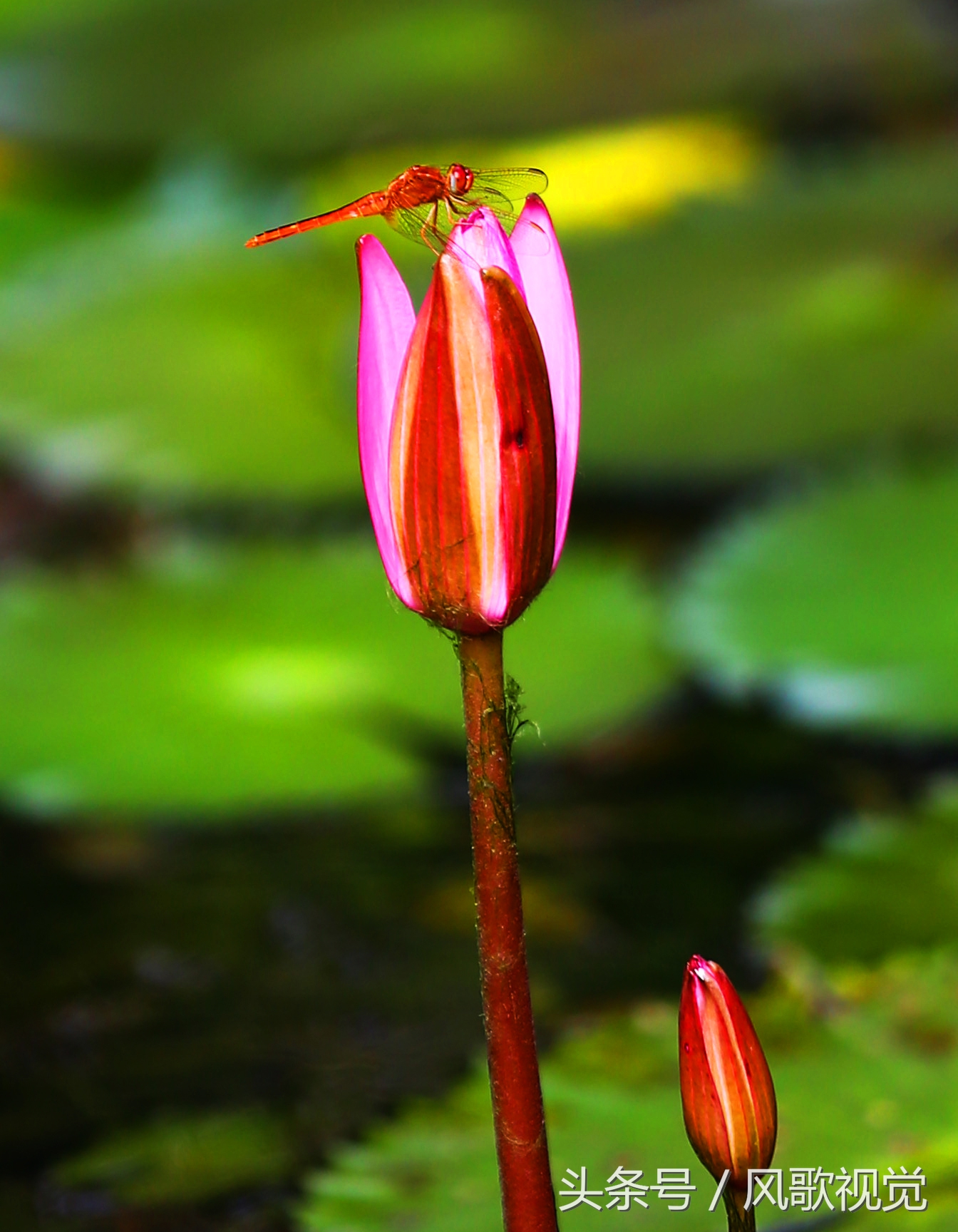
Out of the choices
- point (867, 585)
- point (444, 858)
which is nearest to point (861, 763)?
point (867, 585)

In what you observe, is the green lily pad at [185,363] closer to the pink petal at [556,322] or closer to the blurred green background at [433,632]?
the blurred green background at [433,632]

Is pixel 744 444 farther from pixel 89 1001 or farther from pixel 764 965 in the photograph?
pixel 89 1001

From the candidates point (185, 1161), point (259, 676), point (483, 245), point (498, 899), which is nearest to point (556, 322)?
point (483, 245)

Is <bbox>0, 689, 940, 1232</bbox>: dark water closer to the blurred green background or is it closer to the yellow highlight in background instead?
the blurred green background

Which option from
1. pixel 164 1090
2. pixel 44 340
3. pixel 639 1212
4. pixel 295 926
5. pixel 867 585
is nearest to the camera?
pixel 639 1212

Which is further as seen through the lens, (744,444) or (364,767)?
(744,444)

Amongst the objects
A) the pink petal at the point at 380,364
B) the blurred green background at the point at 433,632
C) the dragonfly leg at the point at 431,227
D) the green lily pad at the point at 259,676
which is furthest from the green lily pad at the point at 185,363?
the pink petal at the point at 380,364

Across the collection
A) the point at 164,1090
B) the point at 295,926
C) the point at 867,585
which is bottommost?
the point at 164,1090

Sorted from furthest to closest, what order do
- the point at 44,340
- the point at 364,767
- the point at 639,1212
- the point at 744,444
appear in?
the point at 44,340 < the point at 744,444 < the point at 364,767 < the point at 639,1212
